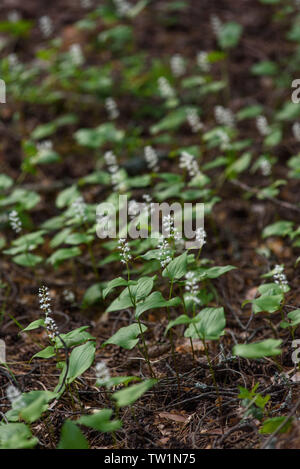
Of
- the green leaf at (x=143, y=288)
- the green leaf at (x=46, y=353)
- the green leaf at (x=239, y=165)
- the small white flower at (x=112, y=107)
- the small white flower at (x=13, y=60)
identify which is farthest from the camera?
the small white flower at (x=13, y=60)

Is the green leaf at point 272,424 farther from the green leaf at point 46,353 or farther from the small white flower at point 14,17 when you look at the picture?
the small white flower at point 14,17

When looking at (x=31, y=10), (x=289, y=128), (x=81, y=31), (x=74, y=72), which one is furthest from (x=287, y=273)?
(x=31, y=10)

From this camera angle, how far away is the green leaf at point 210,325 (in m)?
2.09

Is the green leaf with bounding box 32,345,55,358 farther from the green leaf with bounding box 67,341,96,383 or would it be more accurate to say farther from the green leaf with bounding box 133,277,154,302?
the green leaf with bounding box 133,277,154,302

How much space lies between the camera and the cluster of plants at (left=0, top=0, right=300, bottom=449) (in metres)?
2.33

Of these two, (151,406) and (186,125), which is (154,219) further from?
(186,125)

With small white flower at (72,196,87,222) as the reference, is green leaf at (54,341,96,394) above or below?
below

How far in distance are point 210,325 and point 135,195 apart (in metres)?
2.75

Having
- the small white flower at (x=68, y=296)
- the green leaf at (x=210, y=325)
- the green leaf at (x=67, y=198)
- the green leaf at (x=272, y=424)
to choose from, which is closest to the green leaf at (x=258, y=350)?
the green leaf at (x=210, y=325)

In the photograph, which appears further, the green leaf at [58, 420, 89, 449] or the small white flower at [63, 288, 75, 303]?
the small white flower at [63, 288, 75, 303]

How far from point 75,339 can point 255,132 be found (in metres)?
4.28

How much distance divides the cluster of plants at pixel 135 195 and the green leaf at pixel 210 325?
1cm

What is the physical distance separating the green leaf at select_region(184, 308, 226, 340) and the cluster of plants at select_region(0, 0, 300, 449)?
0.01 meters

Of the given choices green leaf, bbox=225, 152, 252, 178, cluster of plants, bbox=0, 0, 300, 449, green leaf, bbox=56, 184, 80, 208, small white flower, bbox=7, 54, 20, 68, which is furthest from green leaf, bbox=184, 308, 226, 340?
small white flower, bbox=7, 54, 20, 68
